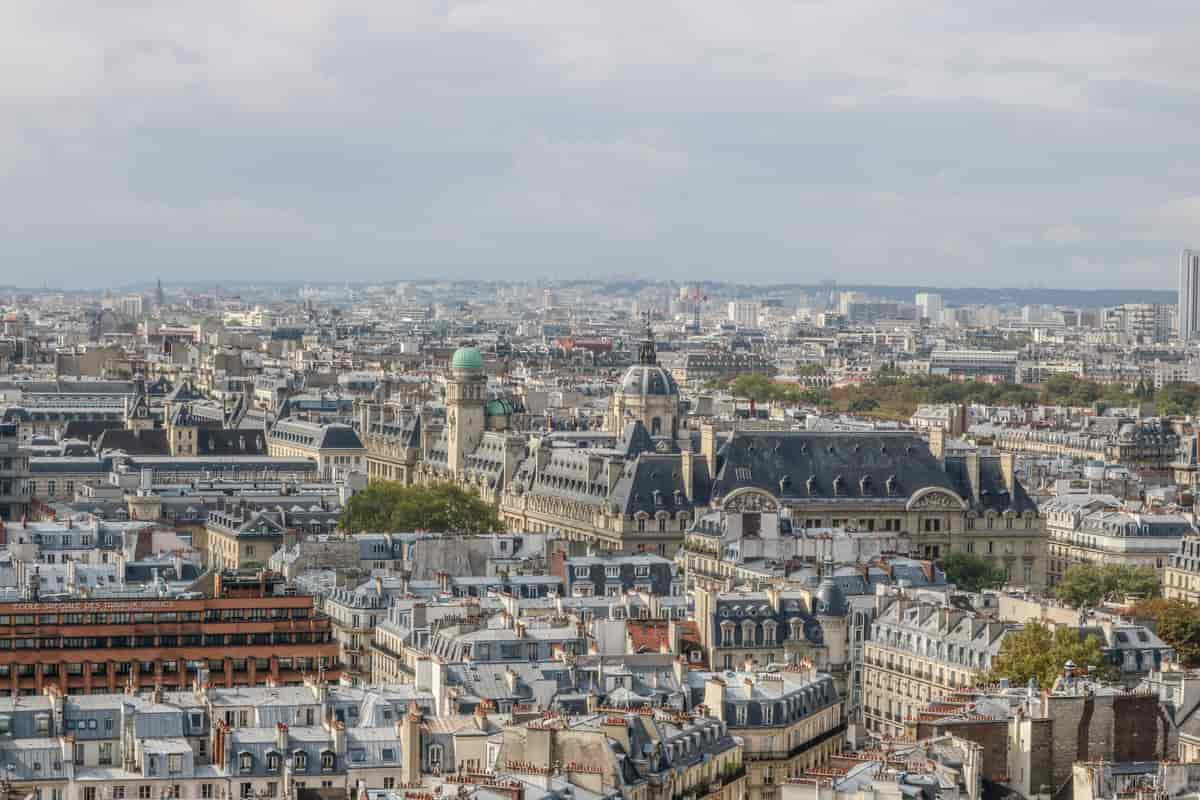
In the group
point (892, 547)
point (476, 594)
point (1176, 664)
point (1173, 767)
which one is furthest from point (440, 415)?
point (1173, 767)

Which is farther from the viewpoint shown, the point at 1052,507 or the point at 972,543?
the point at 1052,507

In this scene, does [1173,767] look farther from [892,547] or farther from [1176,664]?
[892,547]

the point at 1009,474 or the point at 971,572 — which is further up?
the point at 1009,474

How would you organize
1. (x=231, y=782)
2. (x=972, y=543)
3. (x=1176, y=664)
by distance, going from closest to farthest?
1. (x=231, y=782)
2. (x=1176, y=664)
3. (x=972, y=543)

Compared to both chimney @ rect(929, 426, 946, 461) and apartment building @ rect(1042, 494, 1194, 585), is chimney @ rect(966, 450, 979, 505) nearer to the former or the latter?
chimney @ rect(929, 426, 946, 461)

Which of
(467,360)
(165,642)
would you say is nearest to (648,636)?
(165,642)

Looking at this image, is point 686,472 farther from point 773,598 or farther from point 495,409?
point 773,598

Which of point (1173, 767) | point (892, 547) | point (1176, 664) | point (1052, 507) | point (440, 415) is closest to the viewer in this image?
point (1173, 767)

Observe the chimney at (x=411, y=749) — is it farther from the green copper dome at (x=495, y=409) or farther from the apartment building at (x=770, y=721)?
the green copper dome at (x=495, y=409)
